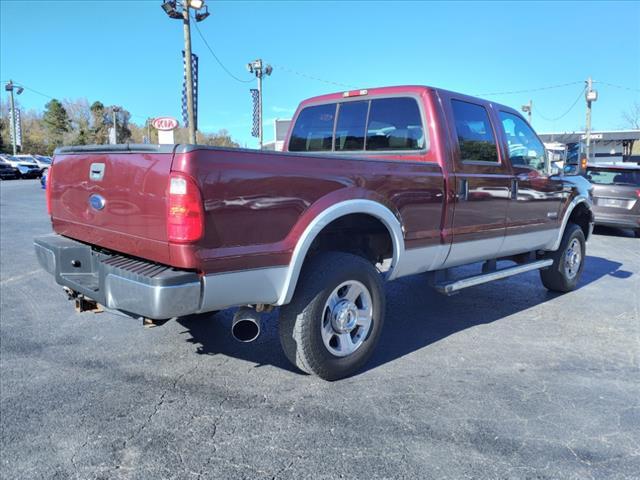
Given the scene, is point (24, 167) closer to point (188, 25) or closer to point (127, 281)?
point (188, 25)

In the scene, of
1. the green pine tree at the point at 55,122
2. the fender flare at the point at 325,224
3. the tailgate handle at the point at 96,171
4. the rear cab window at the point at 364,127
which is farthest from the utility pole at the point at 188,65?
the green pine tree at the point at 55,122

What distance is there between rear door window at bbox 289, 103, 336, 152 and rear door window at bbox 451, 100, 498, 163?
4.03 ft

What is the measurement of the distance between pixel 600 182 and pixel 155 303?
11.6m

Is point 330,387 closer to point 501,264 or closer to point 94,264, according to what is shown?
point 94,264

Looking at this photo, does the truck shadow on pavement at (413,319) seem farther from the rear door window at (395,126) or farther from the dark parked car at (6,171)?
the dark parked car at (6,171)

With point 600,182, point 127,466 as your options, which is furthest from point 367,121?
point 600,182

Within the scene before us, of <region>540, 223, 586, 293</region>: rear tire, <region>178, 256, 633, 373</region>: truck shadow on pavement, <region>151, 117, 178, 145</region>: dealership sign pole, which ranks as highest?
<region>151, 117, 178, 145</region>: dealership sign pole

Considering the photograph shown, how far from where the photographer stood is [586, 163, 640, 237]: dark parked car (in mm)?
11109

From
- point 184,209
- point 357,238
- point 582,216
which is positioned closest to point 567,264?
point 582,216

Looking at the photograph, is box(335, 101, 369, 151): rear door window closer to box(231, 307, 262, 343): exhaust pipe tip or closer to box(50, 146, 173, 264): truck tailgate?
box(231, 307, 262, 343): exhaust pipe tip

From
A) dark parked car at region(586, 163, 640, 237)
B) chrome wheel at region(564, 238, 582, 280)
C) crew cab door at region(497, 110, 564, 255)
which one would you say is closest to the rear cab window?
crew cab door at region(497, 110, 564, 255)

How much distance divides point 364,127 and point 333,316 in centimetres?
197

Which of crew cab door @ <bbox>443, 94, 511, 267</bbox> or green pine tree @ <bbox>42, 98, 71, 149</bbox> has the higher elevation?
green pine tree @ <bbox>42, 98, 71, 149</bbox>

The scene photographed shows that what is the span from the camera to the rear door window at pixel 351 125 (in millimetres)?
4627
